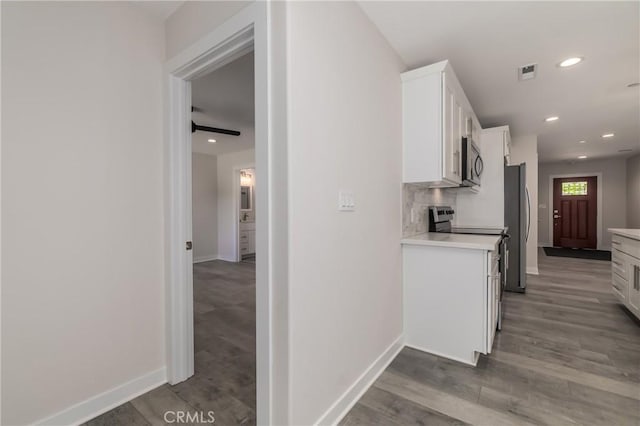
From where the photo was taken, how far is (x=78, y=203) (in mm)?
1576

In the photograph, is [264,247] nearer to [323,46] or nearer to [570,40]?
[323,46]

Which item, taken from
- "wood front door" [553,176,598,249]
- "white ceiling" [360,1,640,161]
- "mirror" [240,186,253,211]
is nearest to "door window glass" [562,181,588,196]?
"wood front door" [553,176,598,249]

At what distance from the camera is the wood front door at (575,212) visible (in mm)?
7691

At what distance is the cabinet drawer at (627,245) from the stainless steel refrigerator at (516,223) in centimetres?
86

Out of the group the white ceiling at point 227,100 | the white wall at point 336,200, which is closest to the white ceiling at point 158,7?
the white ceiling at point 227,100

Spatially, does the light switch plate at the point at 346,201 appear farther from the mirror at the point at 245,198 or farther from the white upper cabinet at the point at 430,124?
the mirror at the point at 245,198

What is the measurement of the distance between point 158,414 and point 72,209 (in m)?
1.24

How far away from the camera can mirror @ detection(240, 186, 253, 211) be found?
6.91 m

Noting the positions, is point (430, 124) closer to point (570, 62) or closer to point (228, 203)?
point (570, 62)

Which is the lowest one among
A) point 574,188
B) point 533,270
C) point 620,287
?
point 533,270

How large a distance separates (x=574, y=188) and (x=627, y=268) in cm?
652

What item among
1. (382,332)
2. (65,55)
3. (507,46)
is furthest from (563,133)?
(65,55)

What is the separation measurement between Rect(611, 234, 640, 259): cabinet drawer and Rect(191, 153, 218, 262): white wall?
6.83 m

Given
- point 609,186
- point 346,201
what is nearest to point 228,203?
point 346,201
